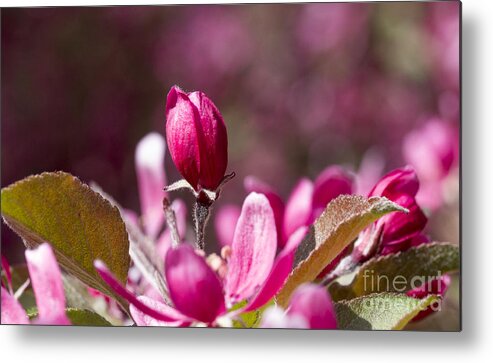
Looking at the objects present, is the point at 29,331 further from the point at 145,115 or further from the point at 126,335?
the point at 145,115

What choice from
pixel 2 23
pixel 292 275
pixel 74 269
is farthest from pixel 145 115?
pixel 292 275

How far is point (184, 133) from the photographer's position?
2.78ft

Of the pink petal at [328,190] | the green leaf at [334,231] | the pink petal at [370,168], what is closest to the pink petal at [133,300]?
the green leaf at [334,231]

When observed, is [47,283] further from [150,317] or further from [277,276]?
[277,276]

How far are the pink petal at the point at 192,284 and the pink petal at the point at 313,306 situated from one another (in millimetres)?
74

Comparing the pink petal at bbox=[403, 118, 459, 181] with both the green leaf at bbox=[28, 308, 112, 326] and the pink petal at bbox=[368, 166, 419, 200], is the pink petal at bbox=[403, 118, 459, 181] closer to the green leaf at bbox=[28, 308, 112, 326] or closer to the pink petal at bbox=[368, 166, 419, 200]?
the pink petal at bbox=[368, 166, 419, 200]

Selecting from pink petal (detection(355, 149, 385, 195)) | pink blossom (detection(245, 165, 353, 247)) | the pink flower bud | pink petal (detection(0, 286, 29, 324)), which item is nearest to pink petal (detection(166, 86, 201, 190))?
the pink flower bud

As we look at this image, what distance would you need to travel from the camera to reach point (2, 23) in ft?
4.22

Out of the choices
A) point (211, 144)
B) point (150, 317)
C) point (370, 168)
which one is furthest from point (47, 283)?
point (370, 168)

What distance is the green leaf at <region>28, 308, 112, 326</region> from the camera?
0.90 meters

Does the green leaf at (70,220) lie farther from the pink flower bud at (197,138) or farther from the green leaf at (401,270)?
the green leaf at (401,270)

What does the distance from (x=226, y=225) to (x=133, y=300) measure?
1.10 ft

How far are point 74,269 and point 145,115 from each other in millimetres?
692

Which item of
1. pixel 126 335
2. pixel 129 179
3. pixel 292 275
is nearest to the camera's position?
pixel 292 275
